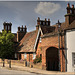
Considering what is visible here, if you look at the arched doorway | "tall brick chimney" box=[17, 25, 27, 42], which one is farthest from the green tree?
the arched doorway

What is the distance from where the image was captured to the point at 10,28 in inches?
2055

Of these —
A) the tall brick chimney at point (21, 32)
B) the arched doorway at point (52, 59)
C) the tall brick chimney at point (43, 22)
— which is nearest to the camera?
the arched doorway at point (52, 59)

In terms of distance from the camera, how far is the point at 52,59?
24.2 metres

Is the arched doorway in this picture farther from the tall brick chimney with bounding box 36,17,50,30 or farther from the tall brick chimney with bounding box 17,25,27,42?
the tall brick chimney with bounding box 17,25,27,42

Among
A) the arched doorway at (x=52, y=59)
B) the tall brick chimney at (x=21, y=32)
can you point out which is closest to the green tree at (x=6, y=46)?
the tall brick chimney at (x=21, y=32)

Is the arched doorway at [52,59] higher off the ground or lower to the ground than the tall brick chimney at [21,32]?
lower

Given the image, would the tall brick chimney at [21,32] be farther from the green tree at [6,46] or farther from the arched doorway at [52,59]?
the arched doorway at [52,59]

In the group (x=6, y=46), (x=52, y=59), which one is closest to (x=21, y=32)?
(x=6, y=46)

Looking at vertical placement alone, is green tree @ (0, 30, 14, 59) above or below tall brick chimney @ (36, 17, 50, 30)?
below

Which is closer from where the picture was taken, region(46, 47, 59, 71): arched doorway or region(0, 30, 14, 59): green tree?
region(46, 47, 59, 71): arched doorway

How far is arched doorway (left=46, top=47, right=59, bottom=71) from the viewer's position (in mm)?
23891

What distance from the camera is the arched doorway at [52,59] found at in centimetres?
2389

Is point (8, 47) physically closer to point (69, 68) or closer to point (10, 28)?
point (10, 28)

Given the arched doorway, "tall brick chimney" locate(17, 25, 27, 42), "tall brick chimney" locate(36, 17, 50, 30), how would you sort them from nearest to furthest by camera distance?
the arched doorway < "tall brick chimney" locate(36, 17, 50, 30) < "tall brick chimney" locate(17, 25, 27, 42)
